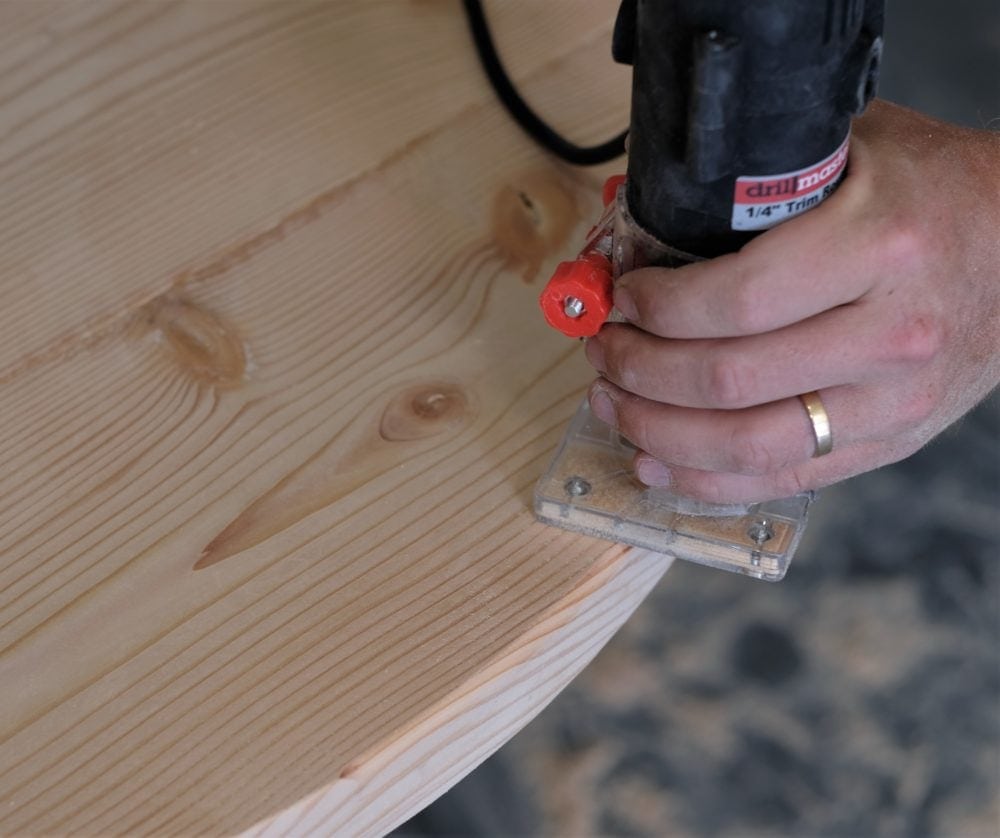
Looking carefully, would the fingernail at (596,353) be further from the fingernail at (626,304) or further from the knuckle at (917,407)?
the knuckle at (917,407)

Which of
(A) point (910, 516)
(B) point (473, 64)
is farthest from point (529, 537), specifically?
(A) point (910, 516)

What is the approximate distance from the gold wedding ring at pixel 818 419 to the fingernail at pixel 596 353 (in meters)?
0.09

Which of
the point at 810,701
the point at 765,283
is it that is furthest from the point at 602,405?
the point at 810,701

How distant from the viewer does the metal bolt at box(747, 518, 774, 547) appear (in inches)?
24.5

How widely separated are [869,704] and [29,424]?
944mm

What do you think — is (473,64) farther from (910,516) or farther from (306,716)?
(910,516)

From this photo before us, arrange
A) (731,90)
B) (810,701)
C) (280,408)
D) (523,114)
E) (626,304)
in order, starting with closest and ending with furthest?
(731,90)
(626,304)
(280,408)
(523,114)
(810,701)

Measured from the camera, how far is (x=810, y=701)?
4.26ft

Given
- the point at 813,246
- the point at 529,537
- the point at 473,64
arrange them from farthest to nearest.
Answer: the point at 473,64 → the point at 529,537 → the point at 813,246

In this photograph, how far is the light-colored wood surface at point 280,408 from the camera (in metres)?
0.56

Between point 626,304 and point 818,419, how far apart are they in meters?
0.11

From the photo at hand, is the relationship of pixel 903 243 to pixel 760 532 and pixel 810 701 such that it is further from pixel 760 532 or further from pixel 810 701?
pixel 810 701

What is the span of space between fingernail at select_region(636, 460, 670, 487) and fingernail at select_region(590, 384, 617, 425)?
1.0 inches

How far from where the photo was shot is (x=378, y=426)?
0.68 m
